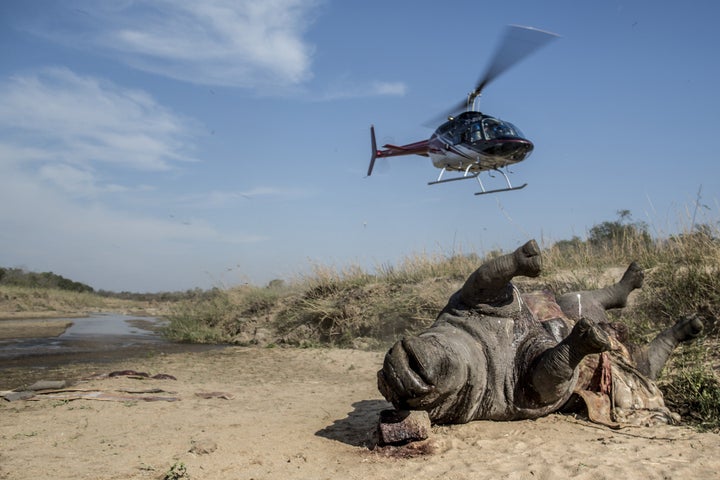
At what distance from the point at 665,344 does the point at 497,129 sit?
887 centimetres

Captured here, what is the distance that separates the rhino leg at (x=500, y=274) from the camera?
355 cm

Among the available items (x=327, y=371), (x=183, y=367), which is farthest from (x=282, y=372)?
(x=183, y=367)

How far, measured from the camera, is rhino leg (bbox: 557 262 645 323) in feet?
17.0

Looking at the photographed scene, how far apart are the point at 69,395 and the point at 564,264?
307 inches

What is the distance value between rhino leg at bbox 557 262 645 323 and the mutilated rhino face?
1979 mm

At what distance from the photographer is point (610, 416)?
4012 mm

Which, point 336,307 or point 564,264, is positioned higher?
point 564,264

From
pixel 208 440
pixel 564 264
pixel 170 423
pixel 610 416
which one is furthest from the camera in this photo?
pixel 564 264

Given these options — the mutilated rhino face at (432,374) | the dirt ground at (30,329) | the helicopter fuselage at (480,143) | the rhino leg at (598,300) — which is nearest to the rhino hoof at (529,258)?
the mutilated rhino face at (432,374)

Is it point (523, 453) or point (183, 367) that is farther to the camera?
point (183, 367)

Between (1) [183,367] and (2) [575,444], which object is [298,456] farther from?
(1) [183,367]

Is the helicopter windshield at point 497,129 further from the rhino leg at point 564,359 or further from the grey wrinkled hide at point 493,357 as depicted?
the rhino leg at point 564,359

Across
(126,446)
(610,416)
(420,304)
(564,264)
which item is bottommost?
(126,446)

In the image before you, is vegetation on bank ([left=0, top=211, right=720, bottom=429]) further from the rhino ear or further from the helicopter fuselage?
the helicopter fuselage
